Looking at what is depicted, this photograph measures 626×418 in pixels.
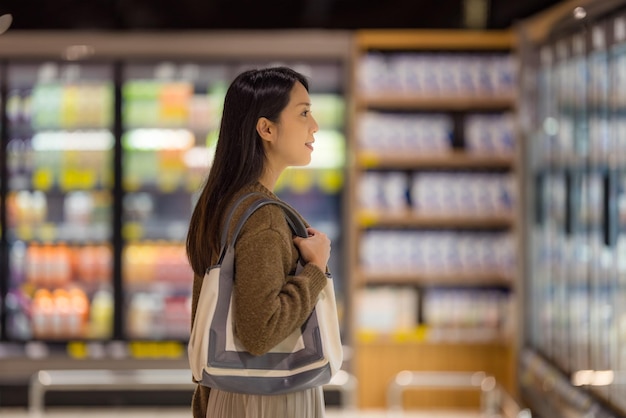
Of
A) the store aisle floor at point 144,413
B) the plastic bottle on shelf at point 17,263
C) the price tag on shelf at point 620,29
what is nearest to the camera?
the price tag on shelf at point 620,29

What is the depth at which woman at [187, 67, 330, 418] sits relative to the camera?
Result: 1.90m

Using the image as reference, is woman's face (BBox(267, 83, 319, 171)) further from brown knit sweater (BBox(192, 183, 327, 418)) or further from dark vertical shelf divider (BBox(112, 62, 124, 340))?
dark vertical shelf divider (BBox(112, 62, 124, 340))

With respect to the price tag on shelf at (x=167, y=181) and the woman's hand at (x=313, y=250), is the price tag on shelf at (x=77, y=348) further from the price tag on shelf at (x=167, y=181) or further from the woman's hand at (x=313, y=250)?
the woman's hand at (x=313, y=250)

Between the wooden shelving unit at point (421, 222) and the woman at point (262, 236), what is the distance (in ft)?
10.9

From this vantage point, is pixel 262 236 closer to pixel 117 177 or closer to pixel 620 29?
pixel 620 29

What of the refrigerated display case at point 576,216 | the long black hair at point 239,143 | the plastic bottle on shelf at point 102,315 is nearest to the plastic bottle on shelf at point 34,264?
the plastic bottle on shelf at point 102,315

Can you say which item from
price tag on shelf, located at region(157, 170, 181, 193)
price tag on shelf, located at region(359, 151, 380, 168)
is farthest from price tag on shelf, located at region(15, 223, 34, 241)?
price tag on shelf, located at region(359, 151, 380, 168)

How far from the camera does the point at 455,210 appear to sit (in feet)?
18.1

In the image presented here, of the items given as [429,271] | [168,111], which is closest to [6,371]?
[168,111]

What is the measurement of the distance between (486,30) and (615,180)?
6.94 ft

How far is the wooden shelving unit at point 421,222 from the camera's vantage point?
544 cm

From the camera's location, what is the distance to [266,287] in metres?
1.88

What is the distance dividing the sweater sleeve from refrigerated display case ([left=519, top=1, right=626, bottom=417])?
6.54ft

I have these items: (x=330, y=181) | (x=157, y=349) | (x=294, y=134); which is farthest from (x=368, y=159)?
(x=294, y=134)
